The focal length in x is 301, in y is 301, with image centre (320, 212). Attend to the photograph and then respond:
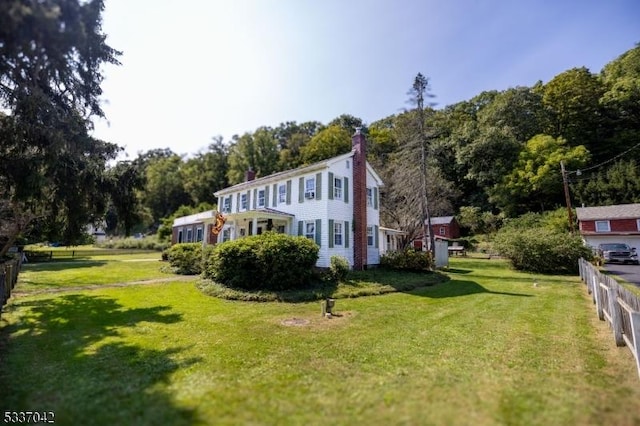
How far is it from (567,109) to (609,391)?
50.8 m

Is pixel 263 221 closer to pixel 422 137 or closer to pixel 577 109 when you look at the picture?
pixel 422 137

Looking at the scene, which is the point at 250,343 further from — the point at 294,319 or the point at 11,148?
the point at 11,148

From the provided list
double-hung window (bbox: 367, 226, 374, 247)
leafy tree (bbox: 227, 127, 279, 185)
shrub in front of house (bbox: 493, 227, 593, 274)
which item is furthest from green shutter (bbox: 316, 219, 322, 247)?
leafy tree (bbox: 227, 127, 279, 185)

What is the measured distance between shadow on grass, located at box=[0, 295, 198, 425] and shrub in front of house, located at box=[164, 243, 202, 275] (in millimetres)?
10013

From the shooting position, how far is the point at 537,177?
119ft

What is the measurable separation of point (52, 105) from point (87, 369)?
5843 mm

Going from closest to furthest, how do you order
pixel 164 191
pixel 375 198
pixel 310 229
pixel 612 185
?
pixel 310 229 < pixel 375 198 < pixel 612 185 < pixel 164 191

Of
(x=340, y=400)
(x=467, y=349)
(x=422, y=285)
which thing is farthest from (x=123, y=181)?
(x=422, y=285)

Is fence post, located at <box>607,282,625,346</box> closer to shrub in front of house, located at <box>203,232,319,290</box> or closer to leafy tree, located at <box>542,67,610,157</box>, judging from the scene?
shrub in front of house, located at <box>203,232,319,290</box>

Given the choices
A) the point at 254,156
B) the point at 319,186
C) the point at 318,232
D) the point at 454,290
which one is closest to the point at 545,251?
the point at 454,290

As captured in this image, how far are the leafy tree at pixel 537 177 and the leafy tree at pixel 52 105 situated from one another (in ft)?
141

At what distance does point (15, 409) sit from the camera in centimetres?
407

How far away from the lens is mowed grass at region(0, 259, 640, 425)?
12.6ft

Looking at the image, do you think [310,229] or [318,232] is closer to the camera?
[318,232]
